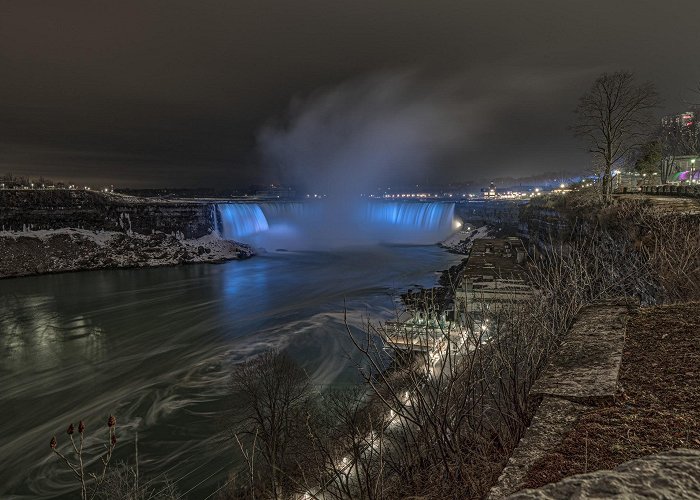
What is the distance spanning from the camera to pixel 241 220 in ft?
257

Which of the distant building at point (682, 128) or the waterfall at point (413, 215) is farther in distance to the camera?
the waterfall at point (413, 215)

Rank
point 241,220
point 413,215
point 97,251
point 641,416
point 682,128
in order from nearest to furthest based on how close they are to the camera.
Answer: point 641,416
point 682,128
point 97,251
point 241,220
point 413,215

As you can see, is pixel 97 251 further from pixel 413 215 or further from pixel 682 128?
pixel 682 128

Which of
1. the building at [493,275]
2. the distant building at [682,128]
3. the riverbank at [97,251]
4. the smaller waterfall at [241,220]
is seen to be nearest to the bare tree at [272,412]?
the building at [493,275]

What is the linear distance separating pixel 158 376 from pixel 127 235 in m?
50.5

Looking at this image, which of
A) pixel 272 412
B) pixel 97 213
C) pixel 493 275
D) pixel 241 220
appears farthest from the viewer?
pixel 241 220

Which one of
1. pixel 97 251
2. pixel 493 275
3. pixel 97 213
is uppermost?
pixel 97 213

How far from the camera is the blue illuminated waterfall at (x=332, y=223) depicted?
78.1 m

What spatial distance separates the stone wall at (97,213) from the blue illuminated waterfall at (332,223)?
20.7 ft

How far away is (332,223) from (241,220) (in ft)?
82.9

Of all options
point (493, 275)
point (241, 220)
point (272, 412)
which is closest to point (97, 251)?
point (241, 220)

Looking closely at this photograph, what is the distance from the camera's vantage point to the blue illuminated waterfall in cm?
Answer: 7806

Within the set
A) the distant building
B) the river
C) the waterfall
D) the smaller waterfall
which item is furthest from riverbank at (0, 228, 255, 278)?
the distant building

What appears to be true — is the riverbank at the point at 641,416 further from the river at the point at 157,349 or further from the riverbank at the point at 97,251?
the riverbank at the point at 97,251
